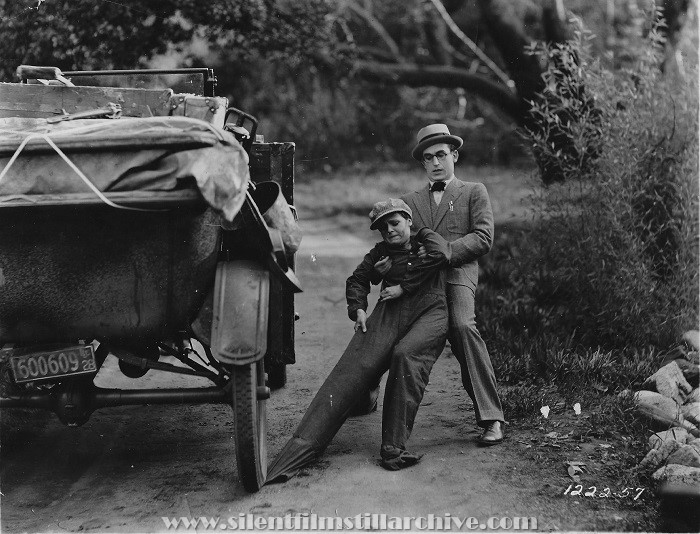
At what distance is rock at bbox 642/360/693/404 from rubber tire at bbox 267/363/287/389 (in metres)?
2.36

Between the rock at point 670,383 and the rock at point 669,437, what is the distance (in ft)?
2.42

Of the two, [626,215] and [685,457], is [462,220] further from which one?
[626,215]

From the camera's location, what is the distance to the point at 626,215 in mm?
6105

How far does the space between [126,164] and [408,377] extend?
72.2 inches

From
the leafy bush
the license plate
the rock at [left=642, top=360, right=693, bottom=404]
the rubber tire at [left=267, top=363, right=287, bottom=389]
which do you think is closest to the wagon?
the license plate

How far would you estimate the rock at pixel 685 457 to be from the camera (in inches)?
141

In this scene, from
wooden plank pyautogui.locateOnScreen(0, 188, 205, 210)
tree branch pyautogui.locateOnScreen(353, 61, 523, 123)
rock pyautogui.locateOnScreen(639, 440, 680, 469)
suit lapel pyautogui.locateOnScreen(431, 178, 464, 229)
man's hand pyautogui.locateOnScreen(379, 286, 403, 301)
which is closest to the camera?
wooden plank pyautogui.locateOnScreen(0, 188, 205, 210)

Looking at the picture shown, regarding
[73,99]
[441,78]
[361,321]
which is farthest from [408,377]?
[441,78]

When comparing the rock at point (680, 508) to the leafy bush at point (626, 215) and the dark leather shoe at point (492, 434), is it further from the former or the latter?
the leafy bush at point (626, 215)

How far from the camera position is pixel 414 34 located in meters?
13.9

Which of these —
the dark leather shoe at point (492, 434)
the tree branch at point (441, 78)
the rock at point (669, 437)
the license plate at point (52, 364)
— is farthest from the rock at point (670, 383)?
the tree branch at point (441, 78)

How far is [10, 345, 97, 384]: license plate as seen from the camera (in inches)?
139

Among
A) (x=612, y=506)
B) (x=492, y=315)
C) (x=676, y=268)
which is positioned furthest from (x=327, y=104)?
(x=612, y=506)

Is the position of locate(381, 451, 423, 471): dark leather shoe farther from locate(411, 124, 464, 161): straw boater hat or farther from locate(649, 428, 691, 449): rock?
locate(411, 124, 464, 161): straw boater hat
